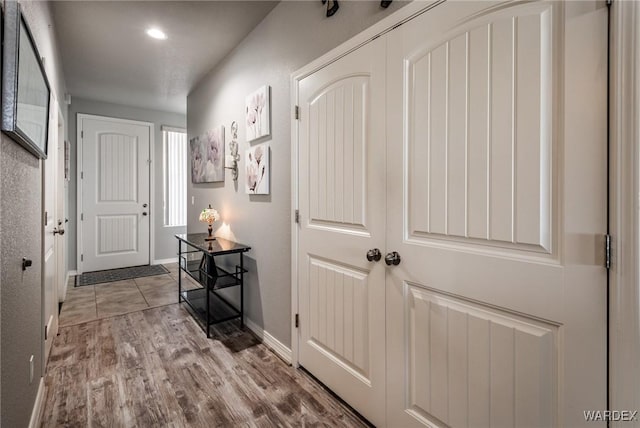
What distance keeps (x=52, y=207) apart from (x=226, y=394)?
2021 millimetres

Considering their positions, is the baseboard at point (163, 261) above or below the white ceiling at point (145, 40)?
below

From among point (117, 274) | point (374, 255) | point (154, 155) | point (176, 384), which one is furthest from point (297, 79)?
point (117, 274)

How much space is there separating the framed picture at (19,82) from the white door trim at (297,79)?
1.29 metres

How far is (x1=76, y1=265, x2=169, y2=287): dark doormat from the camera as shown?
13.9ft

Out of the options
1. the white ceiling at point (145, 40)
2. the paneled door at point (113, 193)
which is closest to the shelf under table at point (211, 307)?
the paneled door at point (113, 193)

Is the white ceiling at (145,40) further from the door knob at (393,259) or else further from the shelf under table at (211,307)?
the shelf under table at (211,307)

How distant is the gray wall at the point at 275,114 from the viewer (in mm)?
1849

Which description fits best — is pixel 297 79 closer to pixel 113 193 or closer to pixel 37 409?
pixel 37 409

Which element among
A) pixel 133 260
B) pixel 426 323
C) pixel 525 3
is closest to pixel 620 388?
pixel 426 323

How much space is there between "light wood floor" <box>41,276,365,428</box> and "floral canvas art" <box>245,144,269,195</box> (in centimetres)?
124

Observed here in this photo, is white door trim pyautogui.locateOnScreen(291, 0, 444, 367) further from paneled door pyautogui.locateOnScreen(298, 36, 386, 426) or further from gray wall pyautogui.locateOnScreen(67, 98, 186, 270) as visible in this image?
gray wall pyautogui.locateOnScreen(67, 98, 186, 270)

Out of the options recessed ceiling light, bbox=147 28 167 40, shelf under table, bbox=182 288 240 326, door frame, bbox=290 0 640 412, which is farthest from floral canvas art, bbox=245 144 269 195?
door frame, bbox=290 0 640 412

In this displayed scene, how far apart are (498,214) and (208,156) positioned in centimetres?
320

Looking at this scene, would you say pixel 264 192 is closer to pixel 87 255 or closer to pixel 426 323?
pixel 426 323
